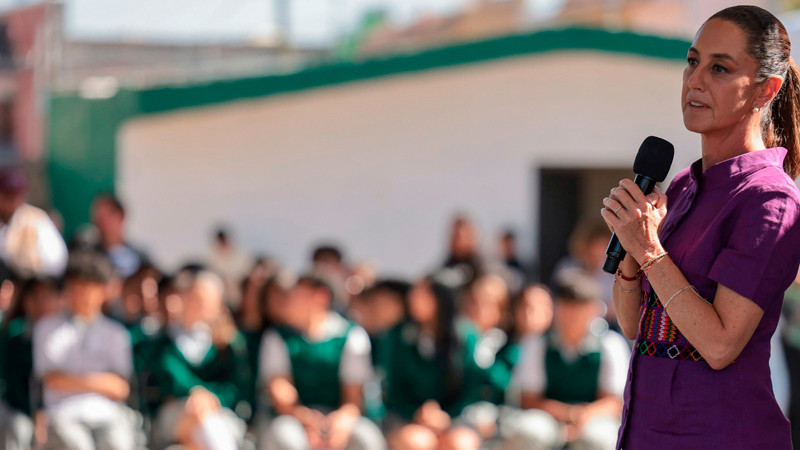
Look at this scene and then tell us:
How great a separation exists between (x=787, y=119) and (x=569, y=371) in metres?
3.53

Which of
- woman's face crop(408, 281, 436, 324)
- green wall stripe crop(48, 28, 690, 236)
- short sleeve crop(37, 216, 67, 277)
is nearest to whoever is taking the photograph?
woman's face crop(408, 281, 436, 324)

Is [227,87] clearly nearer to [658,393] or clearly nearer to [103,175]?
[103,175]

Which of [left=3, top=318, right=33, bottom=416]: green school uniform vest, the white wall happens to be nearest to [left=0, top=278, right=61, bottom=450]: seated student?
[left=3, top=318, right=33, bottom=416]: green school uniform vest

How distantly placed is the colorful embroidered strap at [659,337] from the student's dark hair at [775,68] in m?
0.39

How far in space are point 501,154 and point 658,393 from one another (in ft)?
27.8

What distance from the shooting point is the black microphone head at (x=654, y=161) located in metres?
2.16

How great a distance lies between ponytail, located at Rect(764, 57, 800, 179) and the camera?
2.14 m

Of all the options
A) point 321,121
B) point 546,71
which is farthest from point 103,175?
point 546,71

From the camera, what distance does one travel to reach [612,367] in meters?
5.50

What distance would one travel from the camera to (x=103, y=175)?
1011 centimetres

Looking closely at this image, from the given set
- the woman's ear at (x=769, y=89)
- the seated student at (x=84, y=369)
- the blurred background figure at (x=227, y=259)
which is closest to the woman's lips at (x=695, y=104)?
the woman's ear at (x=769, y=89)

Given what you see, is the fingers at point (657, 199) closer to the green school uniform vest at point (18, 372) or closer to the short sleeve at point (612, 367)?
the short sleeve at point (612, 367)

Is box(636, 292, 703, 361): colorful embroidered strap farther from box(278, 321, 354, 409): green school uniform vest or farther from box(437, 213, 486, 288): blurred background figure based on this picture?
box(437, 213, 486, 288): blurred background figure

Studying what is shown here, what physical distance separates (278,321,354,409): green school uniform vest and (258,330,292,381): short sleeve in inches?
1.6
